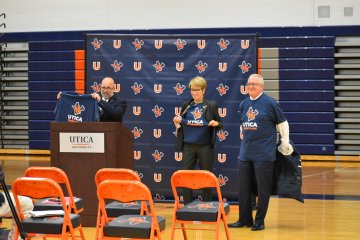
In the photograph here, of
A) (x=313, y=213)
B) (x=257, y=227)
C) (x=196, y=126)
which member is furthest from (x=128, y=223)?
(x=313, y=213)

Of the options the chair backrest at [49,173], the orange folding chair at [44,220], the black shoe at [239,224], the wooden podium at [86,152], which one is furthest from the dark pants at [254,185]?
the orange folding chair at [44,220]

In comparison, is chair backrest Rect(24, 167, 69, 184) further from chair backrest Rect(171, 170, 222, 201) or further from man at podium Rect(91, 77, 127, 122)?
man at podium Rect(91, 77, 127, 122)

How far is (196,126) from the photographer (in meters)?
9.62

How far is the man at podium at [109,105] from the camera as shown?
9.21 metres

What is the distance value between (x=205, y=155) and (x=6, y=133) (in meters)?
10.7

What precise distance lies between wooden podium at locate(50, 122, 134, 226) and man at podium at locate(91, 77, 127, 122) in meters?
0.34

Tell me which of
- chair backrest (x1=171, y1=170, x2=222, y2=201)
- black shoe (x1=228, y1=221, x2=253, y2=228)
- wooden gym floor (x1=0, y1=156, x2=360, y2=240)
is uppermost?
chair backrest (x1=171, y1=170, x2=222, y2=201)

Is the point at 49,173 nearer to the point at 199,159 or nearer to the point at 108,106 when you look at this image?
the point at 108,106

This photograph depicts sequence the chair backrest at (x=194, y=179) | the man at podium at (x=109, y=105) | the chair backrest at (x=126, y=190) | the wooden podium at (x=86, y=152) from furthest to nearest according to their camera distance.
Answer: the man at podium at (x=109, y=105) < the wooden podium at (x=86, y=152) < the chair backrest at (x=194, y=179) < the chair backrest at (x=126, y=190)

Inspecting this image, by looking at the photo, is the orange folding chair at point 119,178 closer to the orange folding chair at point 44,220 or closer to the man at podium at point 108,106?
the orange folding chair at point 44,220

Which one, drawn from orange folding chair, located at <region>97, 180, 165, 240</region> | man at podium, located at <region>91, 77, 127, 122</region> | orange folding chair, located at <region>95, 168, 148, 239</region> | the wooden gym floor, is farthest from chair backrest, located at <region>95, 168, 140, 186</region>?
man at podium, located at <region>91, 77, 127, 122</region>

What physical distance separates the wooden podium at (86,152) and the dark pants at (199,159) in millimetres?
1006

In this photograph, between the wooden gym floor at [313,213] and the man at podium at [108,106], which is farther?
the man at podium at [108,106]

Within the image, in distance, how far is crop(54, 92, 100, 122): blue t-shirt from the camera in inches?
364
